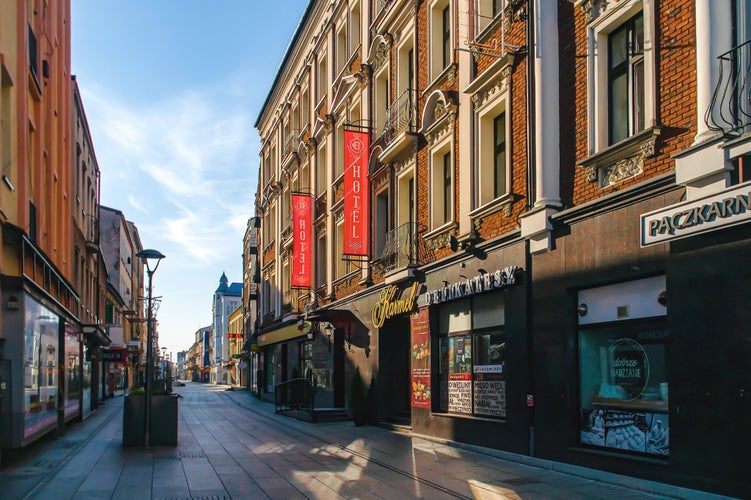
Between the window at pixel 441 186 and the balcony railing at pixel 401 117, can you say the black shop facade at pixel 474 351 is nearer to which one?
the window at pixel 441 186

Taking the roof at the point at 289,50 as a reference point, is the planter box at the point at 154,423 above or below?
below

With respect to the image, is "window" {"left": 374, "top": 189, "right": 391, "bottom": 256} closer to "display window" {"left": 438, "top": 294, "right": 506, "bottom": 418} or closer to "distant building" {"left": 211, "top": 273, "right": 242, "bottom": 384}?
"display window" {"left": 438, "top": 294, "right": 506, "bottom": 418}

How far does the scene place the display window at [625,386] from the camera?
10086 mm

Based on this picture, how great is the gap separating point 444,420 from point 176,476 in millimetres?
6651

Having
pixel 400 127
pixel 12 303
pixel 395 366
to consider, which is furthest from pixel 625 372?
pixel 400 127

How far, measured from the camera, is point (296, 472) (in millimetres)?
12133

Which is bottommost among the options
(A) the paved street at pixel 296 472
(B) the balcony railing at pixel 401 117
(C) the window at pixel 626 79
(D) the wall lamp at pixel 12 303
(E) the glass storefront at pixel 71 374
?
(A) the paved street at pixel 296 472

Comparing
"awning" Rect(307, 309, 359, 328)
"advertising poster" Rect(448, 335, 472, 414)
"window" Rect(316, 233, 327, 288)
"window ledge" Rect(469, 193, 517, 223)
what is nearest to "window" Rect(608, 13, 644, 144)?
"window ledge" Rect(469, 193, 517, 223)

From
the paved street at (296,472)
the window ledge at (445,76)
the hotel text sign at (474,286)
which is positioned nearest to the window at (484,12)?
the window ledge at (445,76)

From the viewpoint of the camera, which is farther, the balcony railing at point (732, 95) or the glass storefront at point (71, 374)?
the glass storefront at point (71, 374)

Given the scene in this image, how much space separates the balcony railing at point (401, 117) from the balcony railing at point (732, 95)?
10.8 meters

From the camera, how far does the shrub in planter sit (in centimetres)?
2123

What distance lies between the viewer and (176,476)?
11672 millimetres

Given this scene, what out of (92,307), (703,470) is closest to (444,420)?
(703,470)
